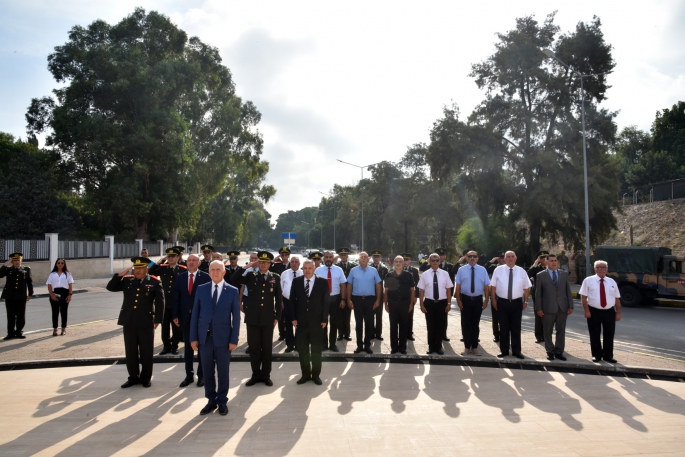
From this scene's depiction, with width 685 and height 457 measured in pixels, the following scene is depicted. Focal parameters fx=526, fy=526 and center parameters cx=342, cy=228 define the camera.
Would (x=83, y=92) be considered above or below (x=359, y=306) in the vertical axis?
above

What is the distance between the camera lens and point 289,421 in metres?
5.99

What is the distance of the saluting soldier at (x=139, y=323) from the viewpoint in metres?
7.43

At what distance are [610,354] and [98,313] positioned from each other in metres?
14.1

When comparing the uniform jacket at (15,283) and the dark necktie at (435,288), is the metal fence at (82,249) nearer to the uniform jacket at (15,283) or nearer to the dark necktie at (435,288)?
the uniform jacket at (15,283)

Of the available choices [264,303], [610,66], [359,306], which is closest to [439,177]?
[610,66]

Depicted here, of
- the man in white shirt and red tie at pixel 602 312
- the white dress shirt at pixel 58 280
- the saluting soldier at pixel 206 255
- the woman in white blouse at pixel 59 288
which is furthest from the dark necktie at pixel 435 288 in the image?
the white dress shirt at pixel 58 280

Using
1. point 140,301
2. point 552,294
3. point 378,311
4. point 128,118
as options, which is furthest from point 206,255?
point 128,118

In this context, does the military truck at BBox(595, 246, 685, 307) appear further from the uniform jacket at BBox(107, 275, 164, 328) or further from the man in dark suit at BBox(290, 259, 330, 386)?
the uniform jacket at BBox(107, 275, 164, 328)

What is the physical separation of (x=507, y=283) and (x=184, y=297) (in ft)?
18.1

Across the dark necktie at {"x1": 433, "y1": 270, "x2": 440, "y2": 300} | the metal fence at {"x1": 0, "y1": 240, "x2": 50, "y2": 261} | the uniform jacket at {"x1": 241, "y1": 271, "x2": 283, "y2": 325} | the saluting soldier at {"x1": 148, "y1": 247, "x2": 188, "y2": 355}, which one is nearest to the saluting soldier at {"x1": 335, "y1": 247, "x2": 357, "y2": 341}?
the dark necktie at {"x1": 433, "y1": 270, "x2": 440, "y2": 300}

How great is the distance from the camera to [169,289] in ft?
31.3

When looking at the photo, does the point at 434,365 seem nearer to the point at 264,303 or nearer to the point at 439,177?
the point at 264,303

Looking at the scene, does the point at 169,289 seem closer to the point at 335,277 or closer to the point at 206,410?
the point at 335,277

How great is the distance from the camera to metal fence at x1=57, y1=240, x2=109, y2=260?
27812 millimetres
